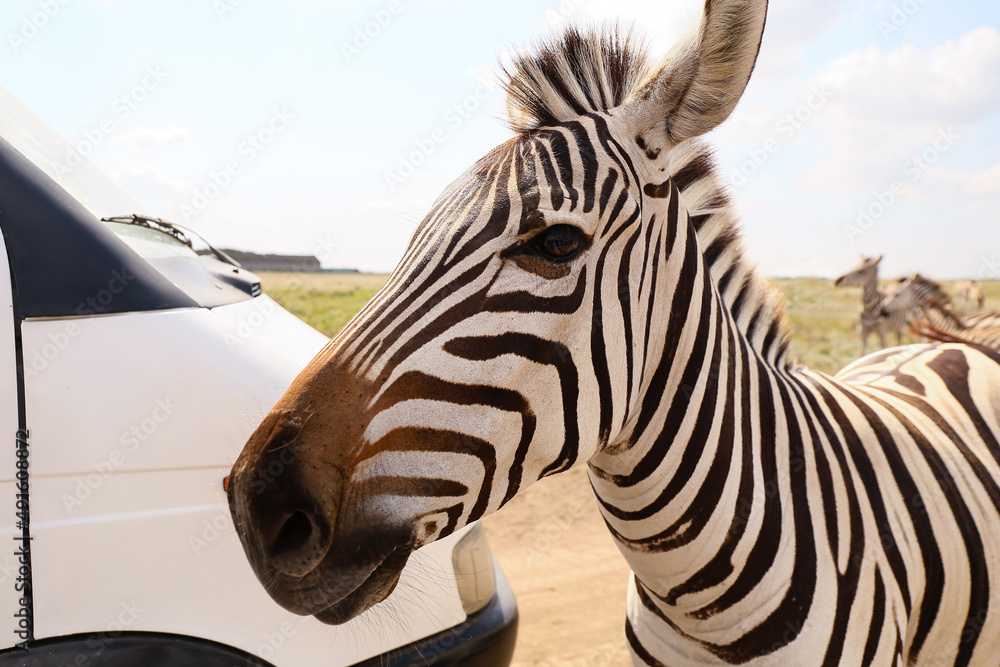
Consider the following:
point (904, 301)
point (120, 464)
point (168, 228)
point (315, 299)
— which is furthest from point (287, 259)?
point (904, 301)

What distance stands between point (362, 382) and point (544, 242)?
1.63ft

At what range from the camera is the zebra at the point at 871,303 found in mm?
17141

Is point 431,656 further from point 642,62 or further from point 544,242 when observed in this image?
point 642,62

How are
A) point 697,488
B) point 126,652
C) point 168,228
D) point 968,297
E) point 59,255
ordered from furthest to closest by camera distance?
point 968,297 < point 168,228 < point 59,255 < point 126,652 < point 697,488

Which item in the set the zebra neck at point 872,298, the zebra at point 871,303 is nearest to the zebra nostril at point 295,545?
the zebra at point 871,303

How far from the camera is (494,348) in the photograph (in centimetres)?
127

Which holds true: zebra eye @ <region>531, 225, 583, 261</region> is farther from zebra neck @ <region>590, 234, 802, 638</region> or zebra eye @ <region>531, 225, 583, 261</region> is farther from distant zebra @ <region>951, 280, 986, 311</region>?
distant zebra @ <region>951, 280, 986, 311</region>

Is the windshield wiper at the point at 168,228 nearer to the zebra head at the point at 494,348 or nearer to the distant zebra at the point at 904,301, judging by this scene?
the zebra head at the point at 494,348

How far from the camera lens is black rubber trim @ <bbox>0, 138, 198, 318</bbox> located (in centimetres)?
180

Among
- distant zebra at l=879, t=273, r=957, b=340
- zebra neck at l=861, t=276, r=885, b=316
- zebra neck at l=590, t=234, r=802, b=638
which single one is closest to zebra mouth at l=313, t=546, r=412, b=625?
zebra neck at l=590, t=234, r=802, b=638

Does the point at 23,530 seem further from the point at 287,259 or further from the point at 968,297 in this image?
the point at 968,297

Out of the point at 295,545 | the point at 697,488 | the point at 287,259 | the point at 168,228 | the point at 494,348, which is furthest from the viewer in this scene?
the point at 287,259

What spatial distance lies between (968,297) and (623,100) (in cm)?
2362

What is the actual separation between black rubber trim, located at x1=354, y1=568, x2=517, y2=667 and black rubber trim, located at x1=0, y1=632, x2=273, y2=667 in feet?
1.43
